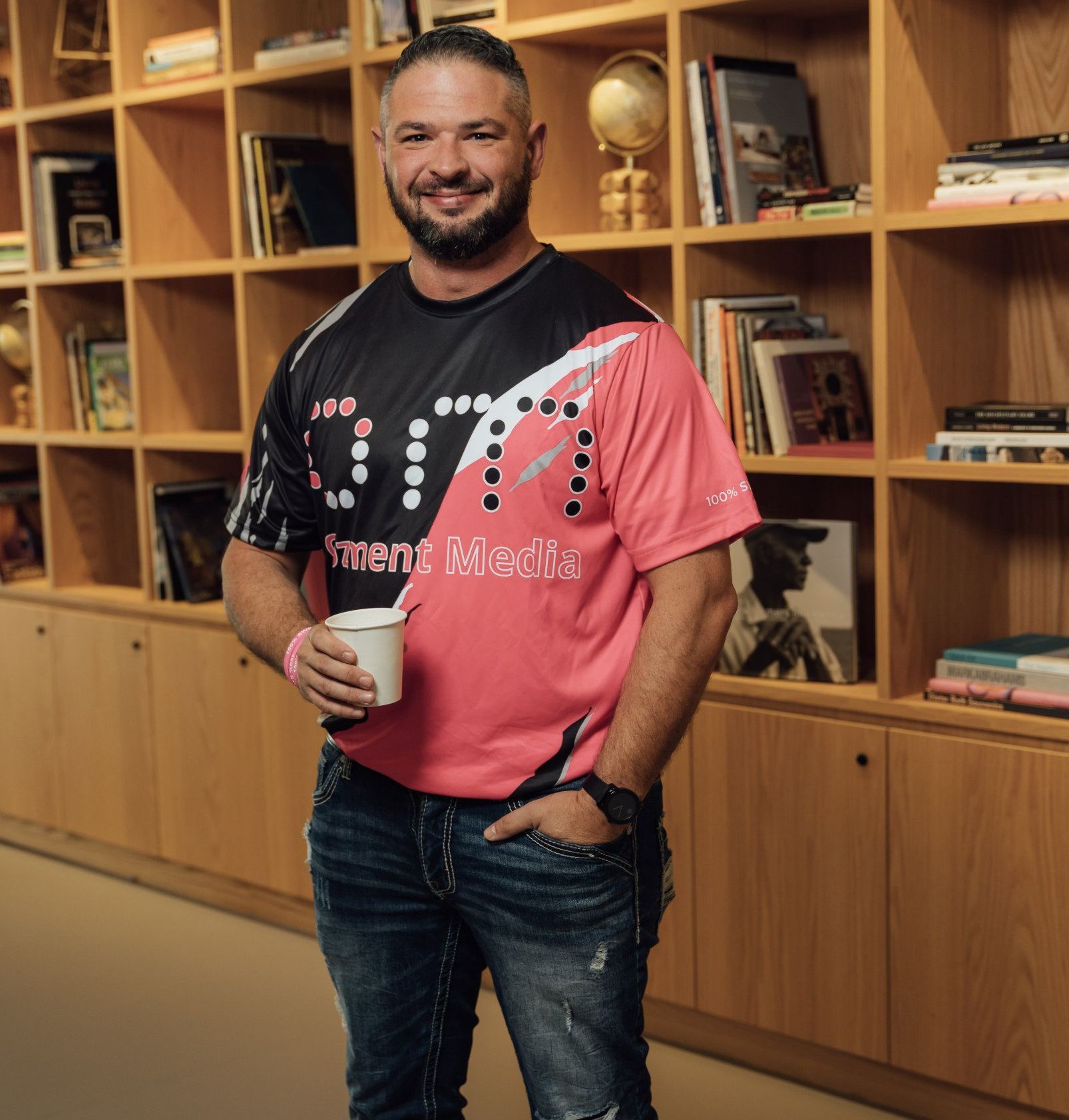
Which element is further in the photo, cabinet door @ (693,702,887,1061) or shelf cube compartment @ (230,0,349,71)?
shelf cube compartment @ (230,0,349,71)

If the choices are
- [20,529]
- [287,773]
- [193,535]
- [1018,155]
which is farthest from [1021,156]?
[20,529]

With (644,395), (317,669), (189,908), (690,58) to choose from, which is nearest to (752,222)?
(690,58)

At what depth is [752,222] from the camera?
271cm

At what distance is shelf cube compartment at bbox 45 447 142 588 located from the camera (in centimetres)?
408

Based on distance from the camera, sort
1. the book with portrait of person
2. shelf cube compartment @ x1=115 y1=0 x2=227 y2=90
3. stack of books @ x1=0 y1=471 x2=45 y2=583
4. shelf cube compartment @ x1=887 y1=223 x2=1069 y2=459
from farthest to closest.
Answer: stack of books @ x1=0 y1=471 x2=45 y2=583 → shelf cube compartment @ x1=115 y1=0 x2=227 y2=90 → the book with portrait of person → shelf cube compartment @ x1=887 y1=223 x2=1069 y2=459

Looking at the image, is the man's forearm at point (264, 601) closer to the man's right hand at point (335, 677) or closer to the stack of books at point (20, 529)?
the man's right hand at point (335, 677)

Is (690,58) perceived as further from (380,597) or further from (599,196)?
(380,597)

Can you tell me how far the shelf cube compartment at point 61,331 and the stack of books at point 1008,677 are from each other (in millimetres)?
2511

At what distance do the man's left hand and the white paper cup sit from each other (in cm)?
19

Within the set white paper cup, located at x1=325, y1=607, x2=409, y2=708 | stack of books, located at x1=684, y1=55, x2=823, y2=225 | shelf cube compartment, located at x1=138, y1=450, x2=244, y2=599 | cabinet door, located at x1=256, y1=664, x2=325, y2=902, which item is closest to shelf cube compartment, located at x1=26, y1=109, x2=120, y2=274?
shelf cube compartment, located at x1=138, y1=450, x2=244, y2=599

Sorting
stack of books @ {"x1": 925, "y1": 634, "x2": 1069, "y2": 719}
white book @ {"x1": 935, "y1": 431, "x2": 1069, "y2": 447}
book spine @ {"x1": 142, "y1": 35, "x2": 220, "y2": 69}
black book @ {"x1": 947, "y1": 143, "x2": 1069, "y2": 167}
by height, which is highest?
book spine @ {"x1": 142, "y1": 35, "x2": 220, "y2": 69}

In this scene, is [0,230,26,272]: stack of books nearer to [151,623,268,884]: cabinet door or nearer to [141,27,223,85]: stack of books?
[141,27,223,85]: stack of books

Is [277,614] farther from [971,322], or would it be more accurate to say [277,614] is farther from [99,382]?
[99,382]

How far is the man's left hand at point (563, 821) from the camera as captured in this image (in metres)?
1.63
